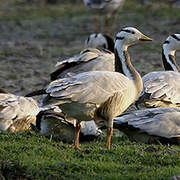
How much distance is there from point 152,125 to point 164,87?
4.37 feet

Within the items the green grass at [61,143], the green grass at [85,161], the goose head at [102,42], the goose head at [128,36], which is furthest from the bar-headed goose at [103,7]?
the green grass at [85,161]

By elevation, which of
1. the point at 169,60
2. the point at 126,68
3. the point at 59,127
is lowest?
the point at 169,60

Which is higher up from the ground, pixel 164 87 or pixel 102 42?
pixel 164 87

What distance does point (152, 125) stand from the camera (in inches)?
301

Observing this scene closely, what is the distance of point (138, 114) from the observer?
25.8 ft

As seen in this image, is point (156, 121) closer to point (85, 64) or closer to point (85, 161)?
point (85, 161)

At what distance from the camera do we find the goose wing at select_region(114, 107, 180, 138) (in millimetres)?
7586

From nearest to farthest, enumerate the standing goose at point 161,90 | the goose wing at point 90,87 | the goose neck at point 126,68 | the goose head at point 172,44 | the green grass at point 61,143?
1. the green grass at point 61,143
2. the goose wing at point 90,87
3. the goose neck at point 126,68
4. the standing goose at point 161,90
5. the goose head at point 172,44

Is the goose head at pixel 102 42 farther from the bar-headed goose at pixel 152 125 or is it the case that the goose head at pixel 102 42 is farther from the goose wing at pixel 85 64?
the bar-headed goose at pixel 152 125

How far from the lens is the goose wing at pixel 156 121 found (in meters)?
7.59

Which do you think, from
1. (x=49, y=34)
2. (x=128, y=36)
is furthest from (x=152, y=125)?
(x=49, y=34)

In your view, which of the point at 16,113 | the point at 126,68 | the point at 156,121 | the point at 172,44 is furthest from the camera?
the point at 172,44

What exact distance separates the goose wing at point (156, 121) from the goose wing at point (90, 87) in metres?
0.87

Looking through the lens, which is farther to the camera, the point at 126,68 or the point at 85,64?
the point at 85,64
